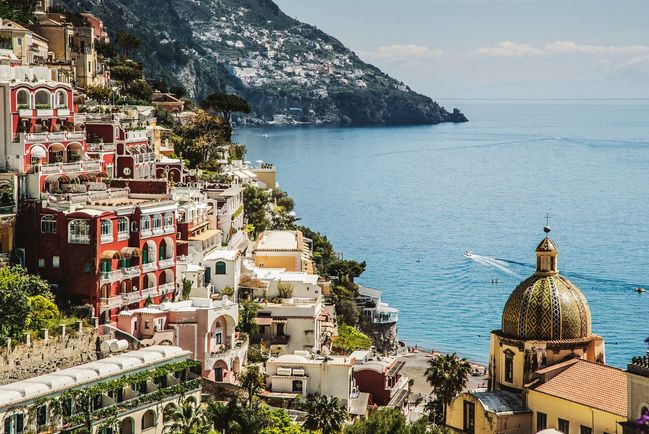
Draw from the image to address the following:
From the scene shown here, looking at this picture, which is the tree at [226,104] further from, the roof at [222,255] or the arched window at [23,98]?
the arched window at [23,98]

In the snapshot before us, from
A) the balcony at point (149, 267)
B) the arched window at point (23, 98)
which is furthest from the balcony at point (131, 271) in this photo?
the arched window at point (23, 98)

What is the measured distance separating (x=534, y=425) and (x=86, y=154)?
25.5 meters

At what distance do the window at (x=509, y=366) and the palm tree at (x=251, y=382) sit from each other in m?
9.19

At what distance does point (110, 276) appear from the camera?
4572 centimetres

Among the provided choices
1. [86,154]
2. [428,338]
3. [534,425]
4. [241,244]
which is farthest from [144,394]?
[428,338]

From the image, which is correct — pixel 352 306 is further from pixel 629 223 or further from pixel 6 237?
pixel 629 223

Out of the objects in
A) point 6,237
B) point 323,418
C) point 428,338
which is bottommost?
point 428,338

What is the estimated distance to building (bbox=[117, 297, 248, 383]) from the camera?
149 ft

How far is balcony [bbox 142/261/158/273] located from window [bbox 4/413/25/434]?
13.1 meters

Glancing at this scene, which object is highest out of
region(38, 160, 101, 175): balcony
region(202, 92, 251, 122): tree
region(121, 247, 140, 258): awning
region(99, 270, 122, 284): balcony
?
region(202, 92, 251, 122): tree

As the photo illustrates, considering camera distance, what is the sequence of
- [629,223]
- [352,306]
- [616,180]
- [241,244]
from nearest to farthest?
1. [241,244]
2. [352,306]
3. [629,223]
4. [616,180]

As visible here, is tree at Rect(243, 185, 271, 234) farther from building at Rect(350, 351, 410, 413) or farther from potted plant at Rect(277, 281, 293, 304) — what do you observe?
building at Rect(350, 351, 410, 413)

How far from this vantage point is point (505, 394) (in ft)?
128

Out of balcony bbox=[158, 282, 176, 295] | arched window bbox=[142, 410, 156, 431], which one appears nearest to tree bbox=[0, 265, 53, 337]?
arched window bbox=[142, 410, 156, 431]
